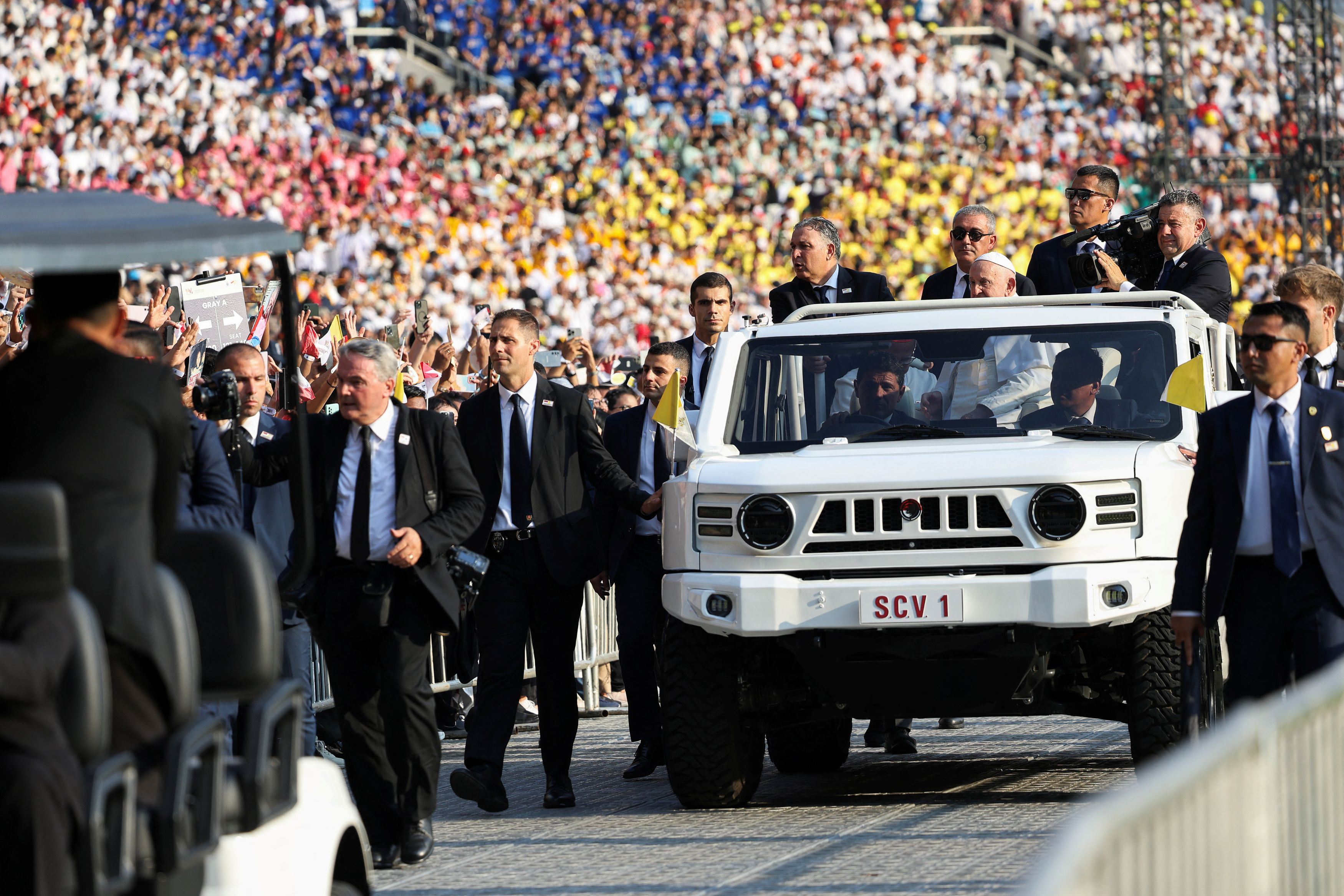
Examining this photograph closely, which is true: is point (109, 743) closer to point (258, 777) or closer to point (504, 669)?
point (258, 777)

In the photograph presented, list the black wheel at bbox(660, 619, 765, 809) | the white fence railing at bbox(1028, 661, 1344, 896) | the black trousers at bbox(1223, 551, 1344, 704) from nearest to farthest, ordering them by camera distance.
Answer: the white fence railing at bbox(1028, 661, 1344, 896)
the black trousers at bbox(1223, 551, 1344, 704)
the black wheel at bbox(660, 619, 765, 809)

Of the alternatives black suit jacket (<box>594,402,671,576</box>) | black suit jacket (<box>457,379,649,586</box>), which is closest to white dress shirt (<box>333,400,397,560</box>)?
black suit jacket (<box>457,379,649,586</box>)

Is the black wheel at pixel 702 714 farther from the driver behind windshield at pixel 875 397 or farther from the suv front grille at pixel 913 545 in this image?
the driver behind windshield at pixel 875 397

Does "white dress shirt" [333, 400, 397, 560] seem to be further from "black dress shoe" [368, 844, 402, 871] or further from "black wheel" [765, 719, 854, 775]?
"black wheel" [765, 719, 854, 775]

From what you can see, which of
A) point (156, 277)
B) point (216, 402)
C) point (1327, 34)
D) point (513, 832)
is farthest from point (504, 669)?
point (1327, 34)

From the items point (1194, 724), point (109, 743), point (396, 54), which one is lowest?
point (1194, 724)

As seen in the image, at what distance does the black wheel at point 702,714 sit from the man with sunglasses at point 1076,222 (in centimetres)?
358

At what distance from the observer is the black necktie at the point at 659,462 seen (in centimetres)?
1060

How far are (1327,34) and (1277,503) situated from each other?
23.2m

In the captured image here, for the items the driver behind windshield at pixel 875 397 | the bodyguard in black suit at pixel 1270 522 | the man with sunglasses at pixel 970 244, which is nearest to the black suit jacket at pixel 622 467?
the driver behind windshield at pixel 875 397

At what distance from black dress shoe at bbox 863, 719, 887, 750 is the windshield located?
2.24 m

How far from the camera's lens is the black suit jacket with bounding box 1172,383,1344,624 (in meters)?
6.80

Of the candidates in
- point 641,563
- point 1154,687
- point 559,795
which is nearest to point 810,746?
point 641,563

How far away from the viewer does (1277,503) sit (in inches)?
269
